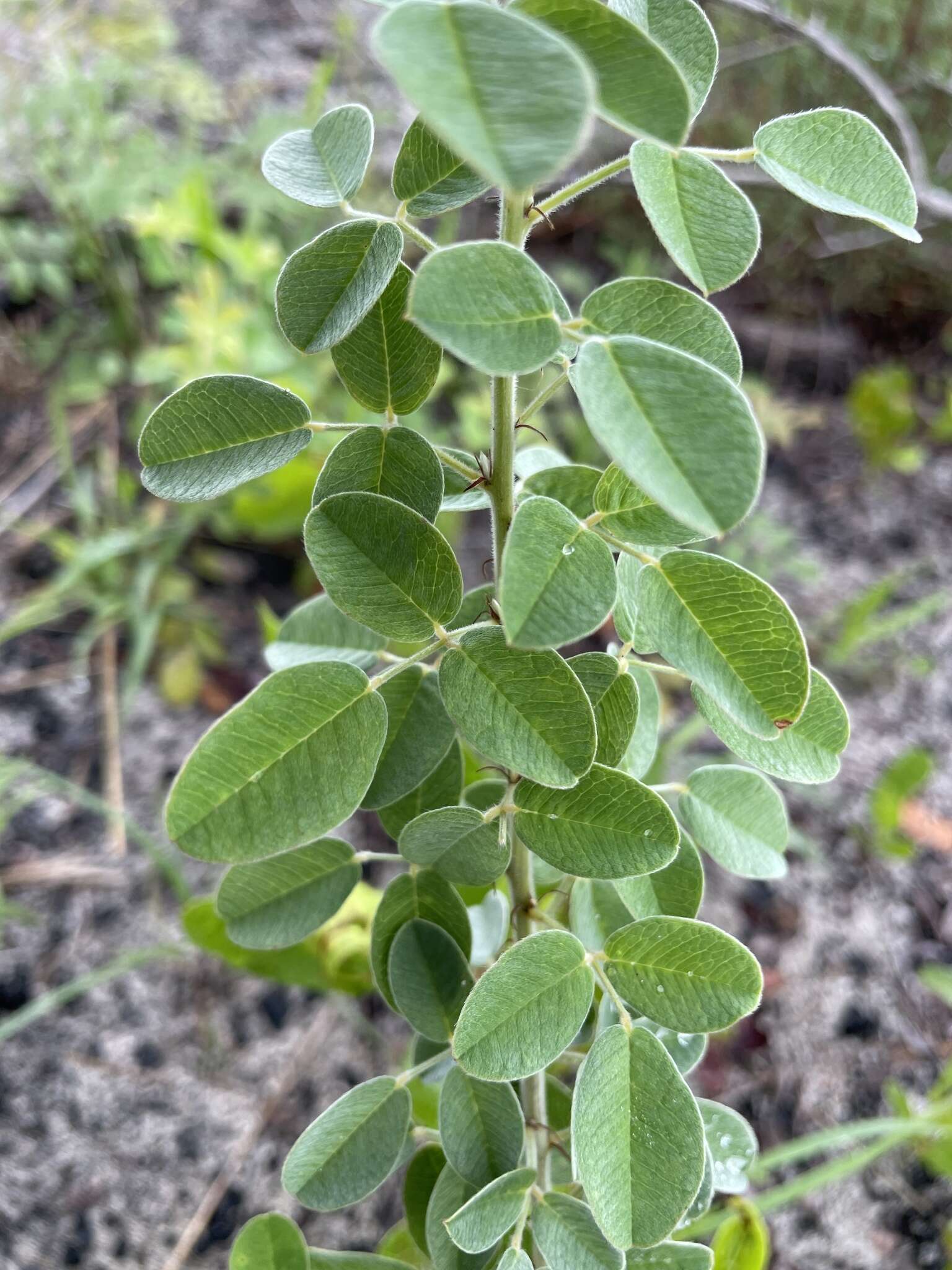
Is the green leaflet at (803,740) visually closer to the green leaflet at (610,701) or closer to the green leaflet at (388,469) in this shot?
the green leaflet at (610,701)

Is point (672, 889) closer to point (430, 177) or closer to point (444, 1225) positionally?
point (444, 1225)

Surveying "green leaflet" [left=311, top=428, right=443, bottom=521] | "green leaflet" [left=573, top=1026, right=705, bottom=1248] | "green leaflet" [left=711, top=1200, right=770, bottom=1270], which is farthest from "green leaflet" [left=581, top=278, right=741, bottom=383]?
"green leaflet" [left=711, top=1200, right=770, bottom=1270]

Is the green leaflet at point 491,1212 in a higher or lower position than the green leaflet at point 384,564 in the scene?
lower

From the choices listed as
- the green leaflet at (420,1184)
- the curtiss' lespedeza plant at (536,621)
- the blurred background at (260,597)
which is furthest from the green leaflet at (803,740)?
the blurred background at (260,597)

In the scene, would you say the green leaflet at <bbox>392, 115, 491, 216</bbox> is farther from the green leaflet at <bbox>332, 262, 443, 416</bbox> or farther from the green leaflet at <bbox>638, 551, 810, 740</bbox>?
the green leaflet at <bbox>638, 551, 810, 740</bbox>

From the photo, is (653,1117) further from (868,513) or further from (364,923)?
(868,513)

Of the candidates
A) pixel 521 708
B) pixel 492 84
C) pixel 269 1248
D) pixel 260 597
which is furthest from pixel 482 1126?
pixel 260 597
